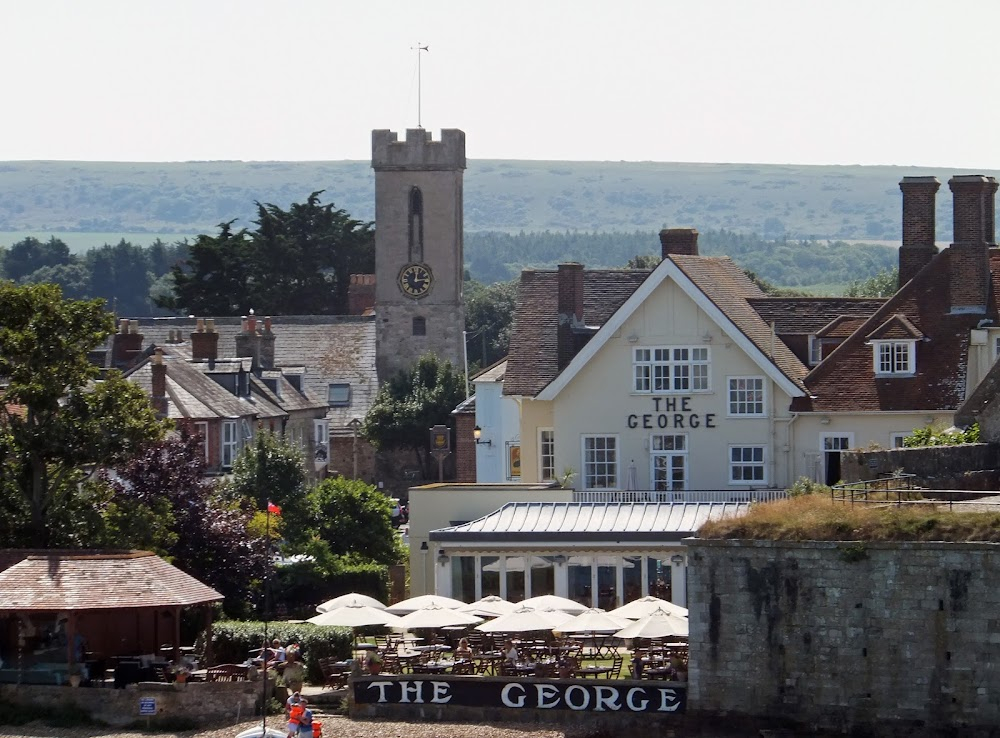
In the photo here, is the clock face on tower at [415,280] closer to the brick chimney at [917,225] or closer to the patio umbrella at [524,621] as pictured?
the brick chimney at [917,225]

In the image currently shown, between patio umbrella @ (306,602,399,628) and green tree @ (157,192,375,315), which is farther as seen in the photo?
green tree @ (157,192,375,315)

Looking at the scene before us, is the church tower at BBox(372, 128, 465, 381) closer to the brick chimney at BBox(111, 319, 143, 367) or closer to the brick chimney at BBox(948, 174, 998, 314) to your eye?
the brick chimney at BBox(111, 319, 143, 367)

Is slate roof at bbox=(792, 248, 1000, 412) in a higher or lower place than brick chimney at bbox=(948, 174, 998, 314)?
lower

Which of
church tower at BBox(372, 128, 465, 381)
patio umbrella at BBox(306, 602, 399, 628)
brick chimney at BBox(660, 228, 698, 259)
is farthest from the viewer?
church tower at BBox(372, 128, 465, 381)

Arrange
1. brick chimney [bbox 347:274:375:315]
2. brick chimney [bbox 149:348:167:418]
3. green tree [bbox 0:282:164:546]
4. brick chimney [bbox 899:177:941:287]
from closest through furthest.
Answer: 1. green tree [bbox 0:282:164:546]
2. brick chimney [bbox 899:177:941:287]
3. brick chimney [bbox 149:348:167:418]
4. brick chimney [bbox 347:274:375:315]

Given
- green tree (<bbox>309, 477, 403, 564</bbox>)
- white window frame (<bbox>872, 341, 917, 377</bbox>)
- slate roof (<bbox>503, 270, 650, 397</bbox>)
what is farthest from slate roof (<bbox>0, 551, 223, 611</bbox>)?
green tree (<bbox>309, 477, 403, 564</bbox>)

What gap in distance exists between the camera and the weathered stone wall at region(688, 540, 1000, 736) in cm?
3650

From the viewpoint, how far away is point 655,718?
39281 mm

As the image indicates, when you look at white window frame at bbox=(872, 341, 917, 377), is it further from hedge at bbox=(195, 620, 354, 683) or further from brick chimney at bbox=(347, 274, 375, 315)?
brick chimney at bbox=(347, 274, 375, 315)

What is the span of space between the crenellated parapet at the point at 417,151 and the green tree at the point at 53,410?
70469 mm

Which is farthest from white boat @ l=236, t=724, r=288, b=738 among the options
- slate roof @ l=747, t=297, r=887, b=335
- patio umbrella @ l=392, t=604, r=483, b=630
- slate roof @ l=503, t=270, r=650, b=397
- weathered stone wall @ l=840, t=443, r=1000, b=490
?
slate roof @ l=747, t=297, r=887, b=335

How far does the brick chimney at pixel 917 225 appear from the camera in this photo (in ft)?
183

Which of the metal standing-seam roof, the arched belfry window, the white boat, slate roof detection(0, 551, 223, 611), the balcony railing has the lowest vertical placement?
the white boat

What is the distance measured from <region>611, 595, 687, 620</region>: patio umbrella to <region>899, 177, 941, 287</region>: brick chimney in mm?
16048
